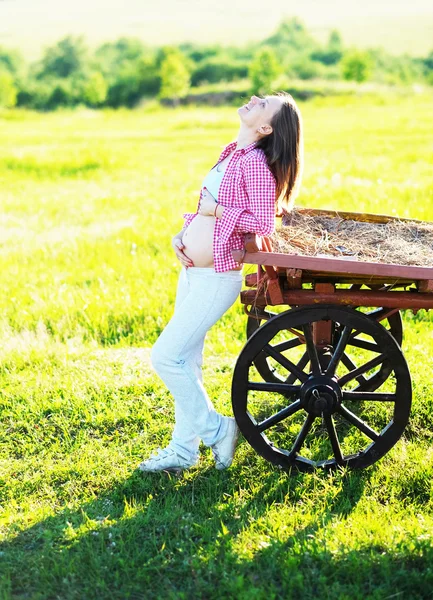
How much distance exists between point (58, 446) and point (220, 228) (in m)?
1.87

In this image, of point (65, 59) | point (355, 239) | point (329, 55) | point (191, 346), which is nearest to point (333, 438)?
point (191, 346)

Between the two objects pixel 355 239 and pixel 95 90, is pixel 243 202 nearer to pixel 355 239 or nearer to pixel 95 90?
pixel 355 239

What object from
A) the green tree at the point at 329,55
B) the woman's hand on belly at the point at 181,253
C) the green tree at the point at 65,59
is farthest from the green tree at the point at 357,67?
the woman's hand on belly at the point at 181,253

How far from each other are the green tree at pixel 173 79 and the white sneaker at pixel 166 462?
52698mm

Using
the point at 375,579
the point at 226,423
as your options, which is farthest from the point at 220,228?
the point at 375,579

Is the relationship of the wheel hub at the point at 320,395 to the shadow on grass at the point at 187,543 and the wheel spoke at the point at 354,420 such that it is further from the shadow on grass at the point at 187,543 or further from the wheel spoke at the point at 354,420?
the shadow on grass at the point at 187,543

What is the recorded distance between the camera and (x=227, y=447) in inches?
161

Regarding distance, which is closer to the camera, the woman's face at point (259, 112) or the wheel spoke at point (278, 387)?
the woman's face at point (259, 112)

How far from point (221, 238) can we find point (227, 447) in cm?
125

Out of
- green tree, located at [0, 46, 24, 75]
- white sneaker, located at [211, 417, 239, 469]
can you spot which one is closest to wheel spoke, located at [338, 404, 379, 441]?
white sneaker, located at [211, 417, 239, 469]

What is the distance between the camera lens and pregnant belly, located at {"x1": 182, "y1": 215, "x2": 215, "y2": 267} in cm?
373

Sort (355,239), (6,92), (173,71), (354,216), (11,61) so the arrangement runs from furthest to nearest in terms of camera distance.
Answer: (11,61), (6,92), (173,71), (354,216), (355,239)

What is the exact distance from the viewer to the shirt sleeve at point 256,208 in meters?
3.56

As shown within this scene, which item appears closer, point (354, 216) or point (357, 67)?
point (354, 216)
